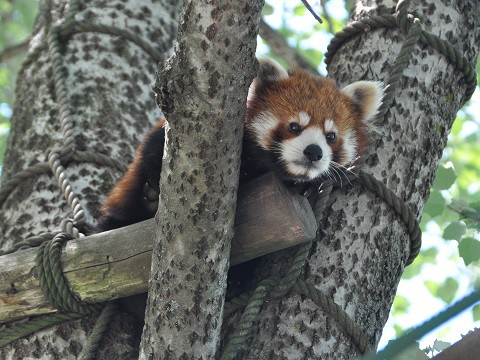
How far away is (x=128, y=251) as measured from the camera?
2730 mm

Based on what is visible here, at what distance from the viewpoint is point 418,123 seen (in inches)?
123

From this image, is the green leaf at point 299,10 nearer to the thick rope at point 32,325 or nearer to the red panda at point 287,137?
the red panda at point 287,137

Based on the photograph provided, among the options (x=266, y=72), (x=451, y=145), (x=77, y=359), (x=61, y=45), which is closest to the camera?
(x=77, y=359)

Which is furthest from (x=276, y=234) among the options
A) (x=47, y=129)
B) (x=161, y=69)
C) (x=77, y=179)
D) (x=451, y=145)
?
(x=451, y=145)

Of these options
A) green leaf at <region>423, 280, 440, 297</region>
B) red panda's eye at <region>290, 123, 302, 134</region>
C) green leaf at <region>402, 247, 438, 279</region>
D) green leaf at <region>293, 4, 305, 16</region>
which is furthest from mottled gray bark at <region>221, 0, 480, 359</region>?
green leaf at <region>423, 280, 440, 297</region>

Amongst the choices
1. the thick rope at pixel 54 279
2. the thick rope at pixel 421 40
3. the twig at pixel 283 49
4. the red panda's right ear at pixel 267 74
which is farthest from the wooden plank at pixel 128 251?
the twig at pixel 283 49

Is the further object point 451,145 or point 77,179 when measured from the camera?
point 451,145

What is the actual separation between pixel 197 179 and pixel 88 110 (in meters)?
1.65

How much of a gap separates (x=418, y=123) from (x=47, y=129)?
1980 millimetres

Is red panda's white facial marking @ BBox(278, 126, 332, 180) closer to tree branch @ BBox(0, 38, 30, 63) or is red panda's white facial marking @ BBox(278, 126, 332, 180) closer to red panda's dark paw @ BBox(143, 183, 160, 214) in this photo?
red panda's dark paw @ BBox(143, 183, 160, 214)

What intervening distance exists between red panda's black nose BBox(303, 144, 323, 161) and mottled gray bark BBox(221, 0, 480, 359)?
0.20 meters

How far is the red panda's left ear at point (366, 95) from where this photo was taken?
315 centimetres

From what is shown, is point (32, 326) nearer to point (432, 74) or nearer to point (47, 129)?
point (47, 129)

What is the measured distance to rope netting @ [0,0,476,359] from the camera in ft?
8.87
